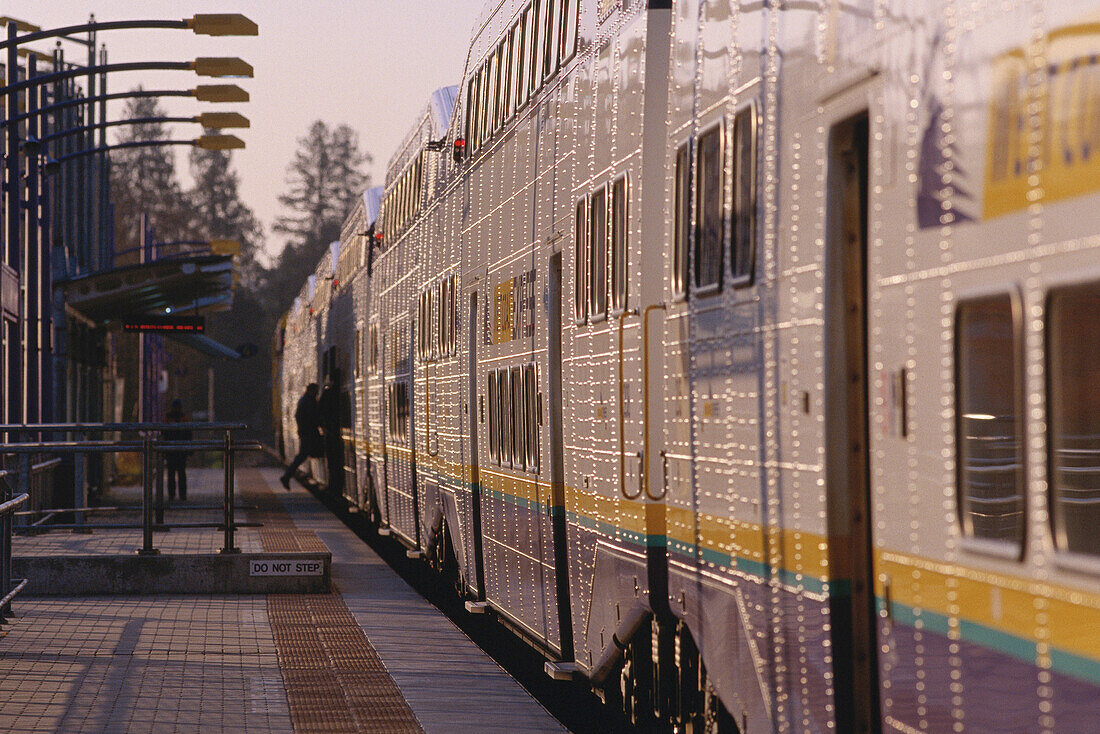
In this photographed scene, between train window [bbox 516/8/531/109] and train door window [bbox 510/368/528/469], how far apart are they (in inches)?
73.9

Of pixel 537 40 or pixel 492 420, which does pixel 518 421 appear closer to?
pixel 492 420

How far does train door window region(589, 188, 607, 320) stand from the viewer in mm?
8266

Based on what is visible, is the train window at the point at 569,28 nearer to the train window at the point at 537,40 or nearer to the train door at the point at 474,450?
the train window at the point at 537,40

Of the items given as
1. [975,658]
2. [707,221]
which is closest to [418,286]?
[707,221]

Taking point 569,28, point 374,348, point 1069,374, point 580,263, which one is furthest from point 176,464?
point 1069,374

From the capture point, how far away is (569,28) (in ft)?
31.4

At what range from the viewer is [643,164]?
7414mm

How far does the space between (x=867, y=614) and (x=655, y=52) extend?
3.28 meters

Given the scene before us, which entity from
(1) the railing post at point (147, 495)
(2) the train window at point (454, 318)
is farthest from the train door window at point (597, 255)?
(1) the railing post at point (147, 495)

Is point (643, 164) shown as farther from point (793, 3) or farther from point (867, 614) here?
point (867, 614)

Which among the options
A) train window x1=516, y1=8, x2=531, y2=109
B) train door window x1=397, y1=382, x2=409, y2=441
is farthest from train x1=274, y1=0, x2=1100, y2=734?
train door window x1=397, y1=382, x2=409, y2=441

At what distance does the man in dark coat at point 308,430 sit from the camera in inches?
1192

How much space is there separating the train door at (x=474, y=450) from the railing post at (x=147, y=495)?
10.4 ft

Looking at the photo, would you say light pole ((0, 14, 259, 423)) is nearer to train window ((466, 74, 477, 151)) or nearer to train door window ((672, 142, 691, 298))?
train window ((466, 74, 477, 151))
